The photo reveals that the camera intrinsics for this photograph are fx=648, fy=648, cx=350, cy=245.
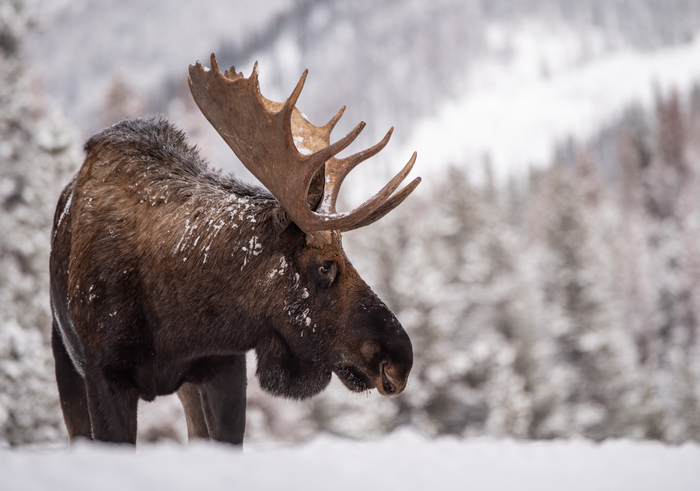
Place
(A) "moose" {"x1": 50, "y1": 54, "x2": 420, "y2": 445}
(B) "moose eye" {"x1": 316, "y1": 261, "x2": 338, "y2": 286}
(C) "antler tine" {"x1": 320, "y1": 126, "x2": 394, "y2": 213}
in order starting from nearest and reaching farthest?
(A) "moose" {"x1": 50, "y1": 54, "x2": 420, "y2": 445} → (B) "moose eye" {"x1": 316, "y1": 261, "x2": 338, "y2": 286} → (C) "antler tine" {"x1": 320, "y1": 126, "x2": 394, "y2": 213}

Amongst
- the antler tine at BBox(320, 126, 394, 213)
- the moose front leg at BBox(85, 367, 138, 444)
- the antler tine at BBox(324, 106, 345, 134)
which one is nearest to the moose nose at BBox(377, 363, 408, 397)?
the antler tine at BBox(320, 126, 394, 213)

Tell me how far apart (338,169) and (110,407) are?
5.34 ft

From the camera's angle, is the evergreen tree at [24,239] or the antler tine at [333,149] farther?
the evergreen tree at [24,239]

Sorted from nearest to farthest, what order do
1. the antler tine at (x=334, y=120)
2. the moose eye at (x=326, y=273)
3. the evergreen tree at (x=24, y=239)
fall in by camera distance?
1. the moose eye at (x=326, y=273)
2. the antler tine at (x=334, y=120)
3. the evergreen tree at (x=24, y=239)

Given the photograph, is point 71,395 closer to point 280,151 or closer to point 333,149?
point 280,151

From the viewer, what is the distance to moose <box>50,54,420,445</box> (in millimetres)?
2928

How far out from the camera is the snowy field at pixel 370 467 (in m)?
2.02

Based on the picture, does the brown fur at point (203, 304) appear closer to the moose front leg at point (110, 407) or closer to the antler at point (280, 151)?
the moose front leg at point (110, 407)

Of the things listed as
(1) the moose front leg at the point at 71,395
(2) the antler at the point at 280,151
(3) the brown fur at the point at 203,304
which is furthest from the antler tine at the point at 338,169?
(1) the moose front leg at the point at 71,395

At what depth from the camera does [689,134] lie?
208 ft

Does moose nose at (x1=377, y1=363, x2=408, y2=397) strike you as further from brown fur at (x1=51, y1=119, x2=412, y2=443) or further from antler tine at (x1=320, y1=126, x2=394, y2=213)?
antler tine at (x1=320, y1=126, x2=394, y2=213)

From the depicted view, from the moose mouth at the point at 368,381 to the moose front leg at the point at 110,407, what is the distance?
0.97 m

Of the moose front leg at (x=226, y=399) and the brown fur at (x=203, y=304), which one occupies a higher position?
the brown fur at (x=203, y=304)

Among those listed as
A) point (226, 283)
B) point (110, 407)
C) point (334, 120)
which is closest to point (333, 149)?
point (226, 283)
